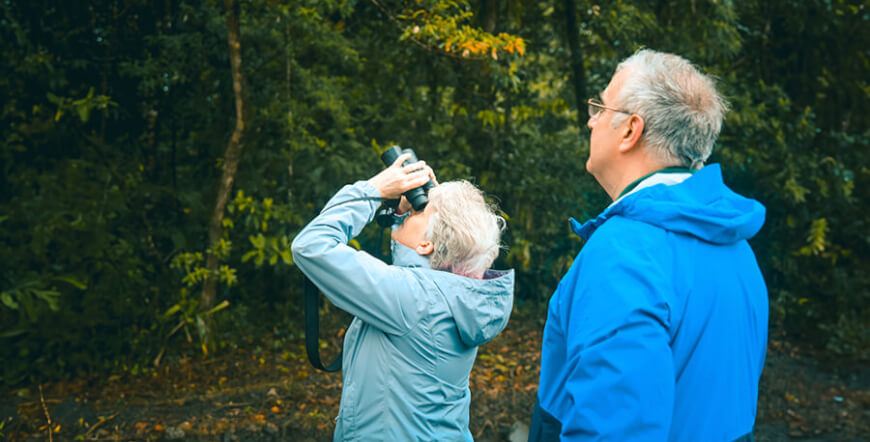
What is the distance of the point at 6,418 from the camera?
12.9 ft

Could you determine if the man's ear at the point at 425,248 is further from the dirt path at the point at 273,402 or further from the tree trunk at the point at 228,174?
the tree trunk at the point at 228,174

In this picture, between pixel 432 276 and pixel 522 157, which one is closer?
pixel 432 276

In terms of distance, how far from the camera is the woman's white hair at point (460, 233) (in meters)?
1.87

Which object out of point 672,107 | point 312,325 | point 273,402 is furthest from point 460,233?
point 273,402

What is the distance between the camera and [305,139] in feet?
16.6

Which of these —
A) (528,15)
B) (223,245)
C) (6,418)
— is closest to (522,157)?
(528,15)

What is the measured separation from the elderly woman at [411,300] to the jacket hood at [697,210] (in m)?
0.65

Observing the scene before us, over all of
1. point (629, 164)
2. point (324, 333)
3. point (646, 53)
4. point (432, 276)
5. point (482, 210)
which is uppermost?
point (646, 53)

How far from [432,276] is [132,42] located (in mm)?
4405

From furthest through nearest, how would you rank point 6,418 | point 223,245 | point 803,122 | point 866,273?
point 866,273, point 803,122, point 223,245, point 6,418

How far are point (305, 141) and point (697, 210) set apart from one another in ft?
13.7

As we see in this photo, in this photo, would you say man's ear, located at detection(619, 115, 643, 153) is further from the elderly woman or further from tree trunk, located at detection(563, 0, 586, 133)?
tree trunk, located at detection(563, 0, 586, 133)

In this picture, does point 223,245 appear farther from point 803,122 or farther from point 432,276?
point 803,122

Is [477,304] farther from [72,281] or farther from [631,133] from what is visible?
[72,281]
